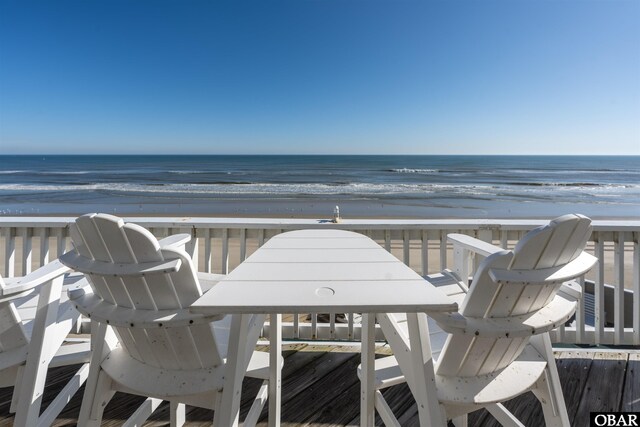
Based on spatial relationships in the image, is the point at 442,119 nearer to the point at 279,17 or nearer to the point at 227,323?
the point at 279,17

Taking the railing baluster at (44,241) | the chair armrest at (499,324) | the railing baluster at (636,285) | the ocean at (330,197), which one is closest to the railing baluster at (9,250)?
the railing baluster at (44,241)

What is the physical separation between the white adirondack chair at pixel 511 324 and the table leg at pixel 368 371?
0.09 m

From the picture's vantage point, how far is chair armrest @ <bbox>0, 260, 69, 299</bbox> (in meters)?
1.04

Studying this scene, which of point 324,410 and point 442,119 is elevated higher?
point 442,119

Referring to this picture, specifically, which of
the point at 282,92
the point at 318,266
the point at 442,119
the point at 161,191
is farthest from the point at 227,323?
the point at 442,119

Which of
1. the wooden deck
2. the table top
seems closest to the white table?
the table top

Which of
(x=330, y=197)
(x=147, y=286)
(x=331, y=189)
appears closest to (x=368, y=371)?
(x=147, y=286)

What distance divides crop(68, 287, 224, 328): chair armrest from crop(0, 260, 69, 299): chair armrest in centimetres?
23

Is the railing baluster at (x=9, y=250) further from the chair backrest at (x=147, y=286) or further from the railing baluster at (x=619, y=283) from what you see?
the railing baluster at (x=619, y=283)

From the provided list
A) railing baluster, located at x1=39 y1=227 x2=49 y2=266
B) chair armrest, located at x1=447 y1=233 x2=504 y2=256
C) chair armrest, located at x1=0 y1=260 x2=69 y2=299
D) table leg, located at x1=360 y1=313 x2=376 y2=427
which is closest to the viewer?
chair armrest, located at x1=0 y1=260 x2=69 y2=299

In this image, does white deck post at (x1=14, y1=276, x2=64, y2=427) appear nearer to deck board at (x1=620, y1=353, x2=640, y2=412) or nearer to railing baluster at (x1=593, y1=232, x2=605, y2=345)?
deck board at (x1=620, y1=353, x2=640, y2=412)

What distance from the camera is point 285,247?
148cm

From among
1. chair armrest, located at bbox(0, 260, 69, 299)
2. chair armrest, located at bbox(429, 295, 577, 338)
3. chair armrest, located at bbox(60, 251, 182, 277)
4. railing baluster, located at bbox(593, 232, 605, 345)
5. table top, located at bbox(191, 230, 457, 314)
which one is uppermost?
chair armrest, located at bbox(60, 251, 182, 277)

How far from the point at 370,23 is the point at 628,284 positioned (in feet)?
21.4
